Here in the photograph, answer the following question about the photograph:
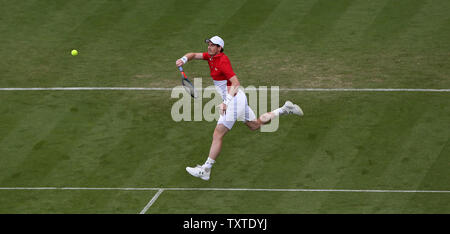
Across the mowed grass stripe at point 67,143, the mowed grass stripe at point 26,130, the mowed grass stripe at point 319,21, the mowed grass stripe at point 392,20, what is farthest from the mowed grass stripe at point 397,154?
the mowed grass stripe at point 26,130

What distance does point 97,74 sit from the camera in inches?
834

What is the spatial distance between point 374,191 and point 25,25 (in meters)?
13.1

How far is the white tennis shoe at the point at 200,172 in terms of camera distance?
16.0 meters

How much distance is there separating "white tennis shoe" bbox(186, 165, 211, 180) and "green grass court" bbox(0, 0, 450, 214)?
0.17 metres

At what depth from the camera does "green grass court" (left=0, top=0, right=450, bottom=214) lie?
51.2 ft

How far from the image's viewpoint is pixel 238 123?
1894cm

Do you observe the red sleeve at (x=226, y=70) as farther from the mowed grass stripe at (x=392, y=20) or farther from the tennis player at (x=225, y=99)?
the mowed grass stripe at (x=392, y=20)

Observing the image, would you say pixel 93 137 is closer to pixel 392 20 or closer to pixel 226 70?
pixel 226 70

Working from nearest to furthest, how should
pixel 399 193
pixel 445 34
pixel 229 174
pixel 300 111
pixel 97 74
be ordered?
pixel 399 193 < pixel 229 174 < pixel 300 111 < pixel 97 74 < pixel 445 34

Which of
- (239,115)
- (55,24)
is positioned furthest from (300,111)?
(55,24)

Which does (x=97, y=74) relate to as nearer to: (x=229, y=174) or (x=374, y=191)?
(x=229, y=174)

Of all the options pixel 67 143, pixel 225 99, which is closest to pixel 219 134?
pixel 225 99

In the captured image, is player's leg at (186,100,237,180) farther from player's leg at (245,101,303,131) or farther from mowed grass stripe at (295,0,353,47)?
mowed grass stripe at (295,0,353,47)

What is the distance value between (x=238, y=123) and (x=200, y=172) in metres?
3.15
